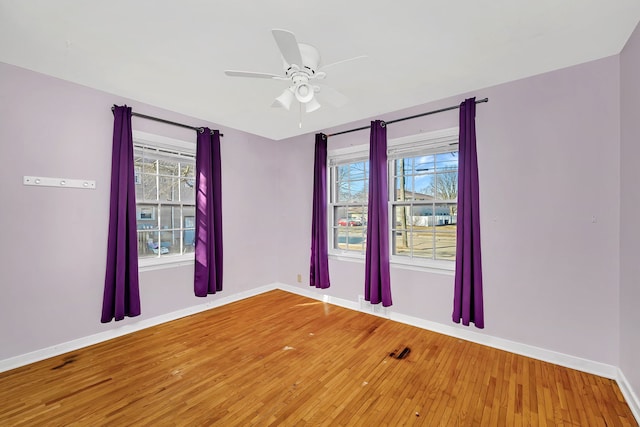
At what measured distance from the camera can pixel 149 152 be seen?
11.0ft

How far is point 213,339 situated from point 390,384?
1.89 metres

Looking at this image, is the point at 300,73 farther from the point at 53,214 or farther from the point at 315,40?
the point at 53,214

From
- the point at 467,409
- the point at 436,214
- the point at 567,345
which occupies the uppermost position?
the point at 436,214

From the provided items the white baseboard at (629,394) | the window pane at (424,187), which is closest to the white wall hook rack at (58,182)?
the window pane at (424,187)

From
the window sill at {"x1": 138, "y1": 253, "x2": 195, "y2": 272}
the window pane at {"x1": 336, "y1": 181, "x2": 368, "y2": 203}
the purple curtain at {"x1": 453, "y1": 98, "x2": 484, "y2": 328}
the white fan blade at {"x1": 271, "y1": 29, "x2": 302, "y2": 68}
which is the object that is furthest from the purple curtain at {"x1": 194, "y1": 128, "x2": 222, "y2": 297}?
the purple curtain at {"x1": 453, "y1": 98, "x2": 484, "y2": 328}

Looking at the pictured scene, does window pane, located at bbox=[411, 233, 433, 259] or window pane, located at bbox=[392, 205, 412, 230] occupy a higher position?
window pane, located at bbox=[392, 205, 412, 230]

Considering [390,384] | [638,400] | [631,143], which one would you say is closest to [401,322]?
[390,384]

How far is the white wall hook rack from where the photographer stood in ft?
8.22

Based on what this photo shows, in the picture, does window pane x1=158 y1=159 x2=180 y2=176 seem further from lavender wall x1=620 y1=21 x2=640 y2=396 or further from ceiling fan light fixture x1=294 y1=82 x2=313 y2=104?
lavender wall x1=620 y1=21 x2=640 y2=396

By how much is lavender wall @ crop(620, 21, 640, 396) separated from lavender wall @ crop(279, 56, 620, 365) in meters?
0.09

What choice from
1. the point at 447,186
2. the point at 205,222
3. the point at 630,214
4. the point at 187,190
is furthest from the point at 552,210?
the point at 187,190

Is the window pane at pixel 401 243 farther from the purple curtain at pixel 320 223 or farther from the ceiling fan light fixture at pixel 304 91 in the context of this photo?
the ceiling fan light fixture at pixel 304 91

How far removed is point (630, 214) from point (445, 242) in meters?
1.55

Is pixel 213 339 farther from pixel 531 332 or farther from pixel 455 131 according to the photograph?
pixel 455 131
